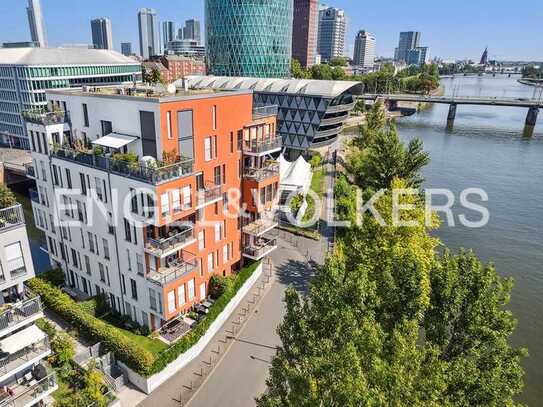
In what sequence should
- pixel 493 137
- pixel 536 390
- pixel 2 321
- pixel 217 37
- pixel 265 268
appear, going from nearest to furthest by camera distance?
pixel 2 321 < pixel 536 390 < pixel 265 268 < pixel 493 137 < pixel 217 37

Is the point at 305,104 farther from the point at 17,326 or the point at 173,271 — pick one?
the point at 17,326

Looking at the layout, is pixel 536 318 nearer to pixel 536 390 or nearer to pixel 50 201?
pixel 536 390

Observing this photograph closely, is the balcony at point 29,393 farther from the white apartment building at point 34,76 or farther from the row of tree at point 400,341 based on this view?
the white apartment building at point 34,76

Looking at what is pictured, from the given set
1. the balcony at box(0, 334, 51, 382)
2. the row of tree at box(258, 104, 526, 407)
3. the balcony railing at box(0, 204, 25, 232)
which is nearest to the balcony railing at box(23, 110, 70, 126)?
the balcony railing at box(0, 204, 25, 232)

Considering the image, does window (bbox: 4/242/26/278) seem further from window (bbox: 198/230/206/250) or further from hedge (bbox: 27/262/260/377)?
window (bbox: 198/230/206/250)

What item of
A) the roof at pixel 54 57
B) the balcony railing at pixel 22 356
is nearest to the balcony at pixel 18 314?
the balcony railing at pixel 22 356

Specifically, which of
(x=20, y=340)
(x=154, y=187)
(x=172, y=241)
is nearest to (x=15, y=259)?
(x=20, y=340)

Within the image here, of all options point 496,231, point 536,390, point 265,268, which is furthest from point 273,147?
point 496,231
